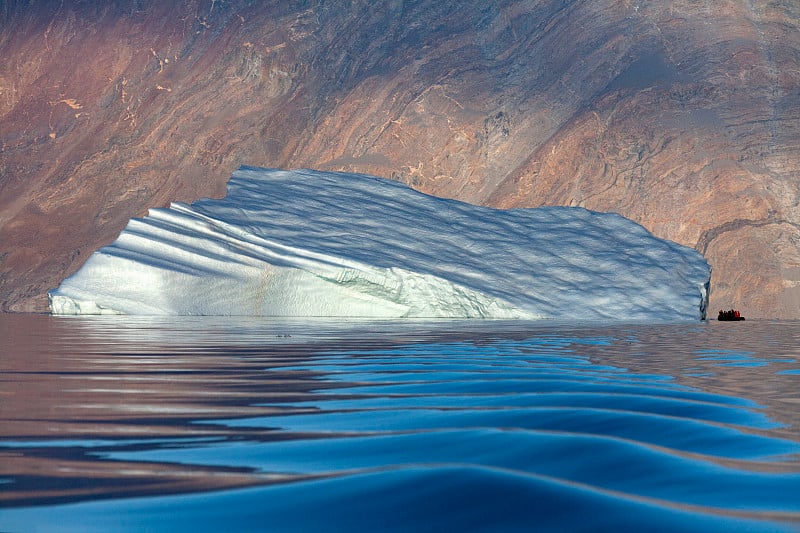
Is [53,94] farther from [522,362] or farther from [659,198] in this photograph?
[522,362]

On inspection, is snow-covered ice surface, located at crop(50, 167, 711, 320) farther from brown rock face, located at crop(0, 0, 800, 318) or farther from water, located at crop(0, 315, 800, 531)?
brown rock face, located at crop(0, 0, 800, 318)

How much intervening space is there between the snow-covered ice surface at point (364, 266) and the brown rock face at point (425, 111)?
15.4 meters

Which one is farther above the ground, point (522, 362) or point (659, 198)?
point (659, 198)

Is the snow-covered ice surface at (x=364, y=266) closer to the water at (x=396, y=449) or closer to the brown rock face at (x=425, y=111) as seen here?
the water at (x=396, y=449)

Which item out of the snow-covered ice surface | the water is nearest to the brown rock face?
the snow-covered ice surface

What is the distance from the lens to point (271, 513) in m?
1.57

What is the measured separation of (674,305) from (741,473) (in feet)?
58.1

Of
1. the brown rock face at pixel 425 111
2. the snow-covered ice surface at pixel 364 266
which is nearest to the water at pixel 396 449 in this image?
the snow-covered ice surface at pixel 364 266

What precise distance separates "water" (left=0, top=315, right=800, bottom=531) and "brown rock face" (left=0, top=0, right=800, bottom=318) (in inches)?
1250

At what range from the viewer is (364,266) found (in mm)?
17547

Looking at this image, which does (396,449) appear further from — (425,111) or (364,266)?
(425,111)

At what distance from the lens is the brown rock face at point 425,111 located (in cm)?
3616

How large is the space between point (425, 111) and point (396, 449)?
42975 mm

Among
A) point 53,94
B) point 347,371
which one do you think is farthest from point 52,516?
point 53,94
